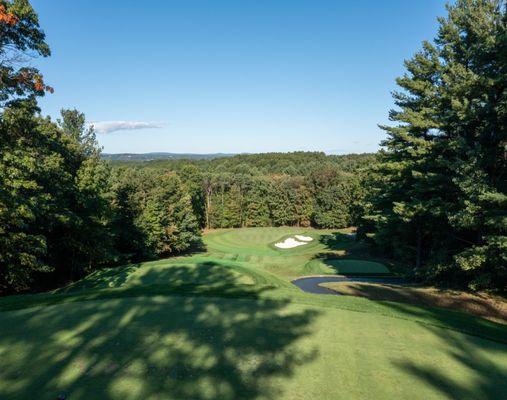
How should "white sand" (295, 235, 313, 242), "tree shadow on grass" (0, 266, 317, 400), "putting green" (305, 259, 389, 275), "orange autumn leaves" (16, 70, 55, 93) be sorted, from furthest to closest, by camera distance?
1. "white sand" (295, 235, 313, 242)
2. "putting green" (305, 259, 389, 275)
3. "orange autumn leaves" (16, 70, 55, 93)
4. "tree shadow on grass" (0, 266, 317, 400)

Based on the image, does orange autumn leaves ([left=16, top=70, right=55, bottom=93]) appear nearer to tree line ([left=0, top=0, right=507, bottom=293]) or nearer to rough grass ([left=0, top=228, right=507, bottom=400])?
tree line ([left=0, top=0, right=507, bottom=293])

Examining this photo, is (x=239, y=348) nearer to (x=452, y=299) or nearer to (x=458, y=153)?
(x=452, y=299)

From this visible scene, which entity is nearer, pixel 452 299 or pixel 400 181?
pixel 452 299

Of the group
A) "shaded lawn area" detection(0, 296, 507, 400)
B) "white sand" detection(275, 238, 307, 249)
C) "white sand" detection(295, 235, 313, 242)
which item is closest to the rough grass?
"shaded lawn area" detection(0, 296, 507, 400)

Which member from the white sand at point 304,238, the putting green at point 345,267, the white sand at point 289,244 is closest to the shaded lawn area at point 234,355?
the putting green at point 345,267

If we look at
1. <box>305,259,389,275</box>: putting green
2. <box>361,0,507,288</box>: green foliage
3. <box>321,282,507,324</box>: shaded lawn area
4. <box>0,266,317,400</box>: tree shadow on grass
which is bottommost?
<box>305,259,389,275</box>: putting green

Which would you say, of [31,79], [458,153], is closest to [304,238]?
[458,153]

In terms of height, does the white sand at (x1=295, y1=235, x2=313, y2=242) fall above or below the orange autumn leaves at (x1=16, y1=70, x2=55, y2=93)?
below

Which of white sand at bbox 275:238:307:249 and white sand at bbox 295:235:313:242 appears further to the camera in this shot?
white sand at bbox 295:235:313:242
